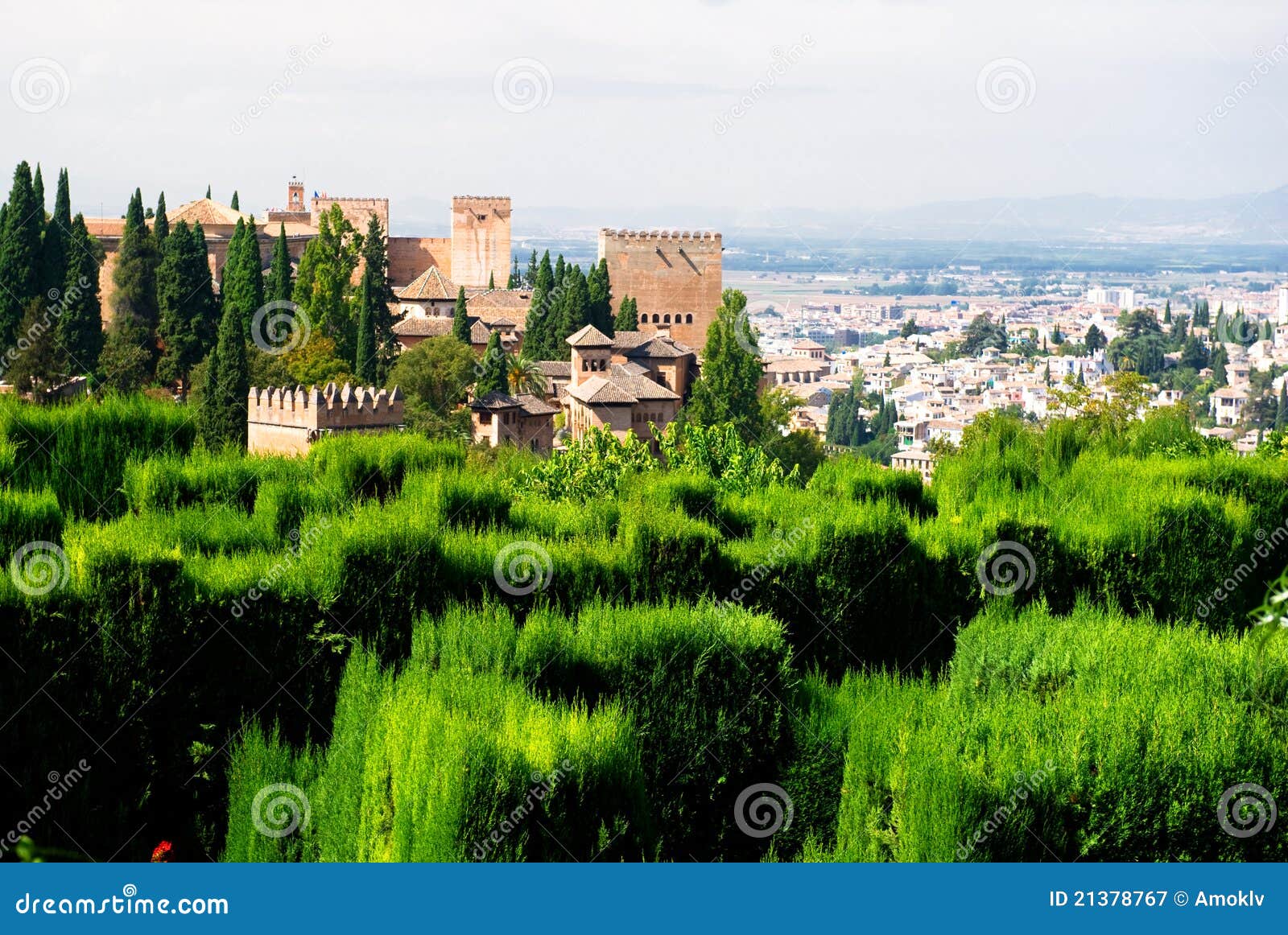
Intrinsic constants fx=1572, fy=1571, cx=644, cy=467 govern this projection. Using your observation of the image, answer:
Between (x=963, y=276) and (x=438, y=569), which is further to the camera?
(x=963, y=276)

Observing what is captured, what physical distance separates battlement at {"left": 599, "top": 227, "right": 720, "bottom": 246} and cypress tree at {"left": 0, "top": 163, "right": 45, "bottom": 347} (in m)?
30.6

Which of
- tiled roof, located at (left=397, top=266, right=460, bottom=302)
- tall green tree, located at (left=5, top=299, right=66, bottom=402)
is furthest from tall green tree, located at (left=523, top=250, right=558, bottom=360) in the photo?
tall green tree, located at (left=5, top=299, right=66, bottom=402)

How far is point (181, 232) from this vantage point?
47.2 metres

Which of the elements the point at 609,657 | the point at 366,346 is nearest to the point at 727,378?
the point at 366,346

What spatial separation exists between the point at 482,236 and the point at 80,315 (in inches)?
1629

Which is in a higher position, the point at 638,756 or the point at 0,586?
the point at 0,586

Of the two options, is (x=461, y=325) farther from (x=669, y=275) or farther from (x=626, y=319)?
(x=669, y=275)

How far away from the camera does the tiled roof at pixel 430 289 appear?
61.0m

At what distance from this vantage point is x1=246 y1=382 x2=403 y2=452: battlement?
33219 millimetres

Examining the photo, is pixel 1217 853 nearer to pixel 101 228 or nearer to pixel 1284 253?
pixel 101 228

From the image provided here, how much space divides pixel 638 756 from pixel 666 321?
6432 cm

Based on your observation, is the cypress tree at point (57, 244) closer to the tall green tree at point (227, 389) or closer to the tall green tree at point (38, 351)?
the tall green tree at point (38, 351)

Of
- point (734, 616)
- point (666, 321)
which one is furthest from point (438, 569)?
point (666, 321)

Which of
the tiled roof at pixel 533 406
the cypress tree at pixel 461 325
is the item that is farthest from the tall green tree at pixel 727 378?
the cypress tree at pixel 461 325
